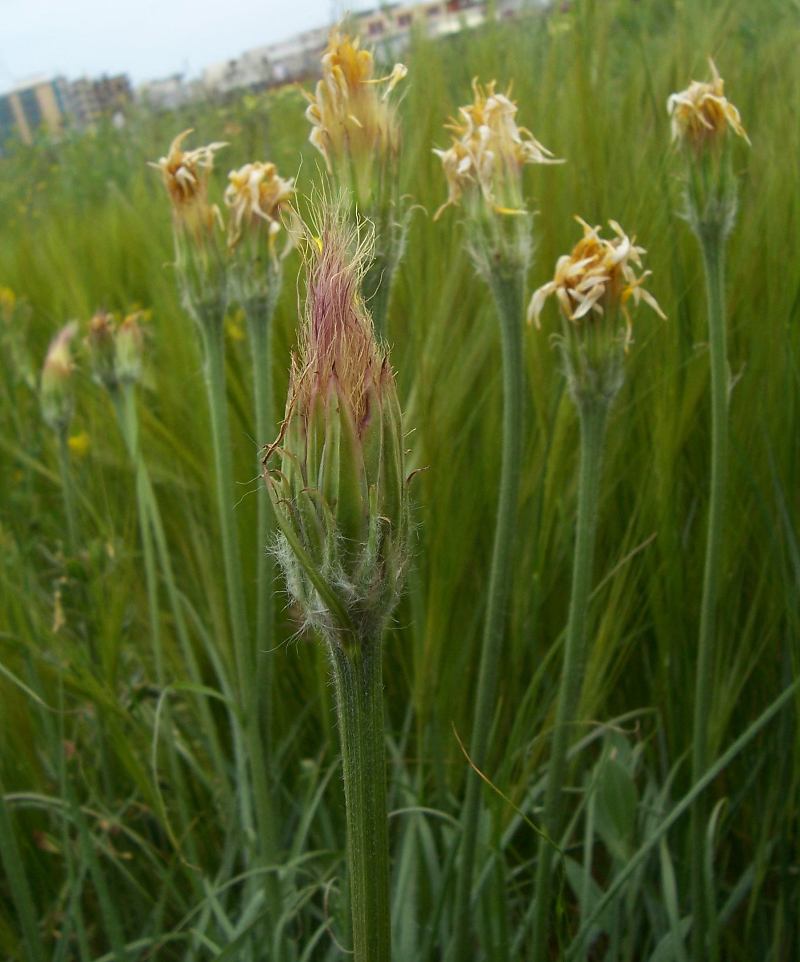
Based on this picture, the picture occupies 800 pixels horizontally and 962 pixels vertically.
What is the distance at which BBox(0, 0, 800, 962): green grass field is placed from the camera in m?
0.65

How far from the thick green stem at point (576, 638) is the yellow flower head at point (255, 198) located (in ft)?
0.82

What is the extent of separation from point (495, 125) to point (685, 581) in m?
0.35

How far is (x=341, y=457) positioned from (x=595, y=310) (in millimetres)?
303

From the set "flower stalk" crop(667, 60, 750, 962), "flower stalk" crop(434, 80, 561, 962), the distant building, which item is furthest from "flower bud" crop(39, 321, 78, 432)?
the distant building

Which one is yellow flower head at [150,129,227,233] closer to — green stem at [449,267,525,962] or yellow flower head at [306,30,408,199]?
yellow flower head at [306,30,408,199]

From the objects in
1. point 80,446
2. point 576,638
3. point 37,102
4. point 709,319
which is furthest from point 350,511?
point 37,102

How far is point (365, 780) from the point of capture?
34cm

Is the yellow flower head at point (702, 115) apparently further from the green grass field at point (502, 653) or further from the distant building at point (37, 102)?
the distant building at point (37, 102)

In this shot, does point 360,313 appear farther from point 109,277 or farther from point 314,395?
point 109,277

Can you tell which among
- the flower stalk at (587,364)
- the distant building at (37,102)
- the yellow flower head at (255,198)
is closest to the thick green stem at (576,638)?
the flower stalk at (587,364)

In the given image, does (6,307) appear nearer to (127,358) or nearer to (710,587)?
(127,358)

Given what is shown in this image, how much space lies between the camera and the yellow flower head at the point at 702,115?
63 cm

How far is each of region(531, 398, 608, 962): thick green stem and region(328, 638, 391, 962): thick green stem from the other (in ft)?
0.74

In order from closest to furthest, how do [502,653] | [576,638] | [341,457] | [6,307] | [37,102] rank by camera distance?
1. [341,457]
2. [576,638]
3. [502,653]
4. [6,307]
5. [37,102]
